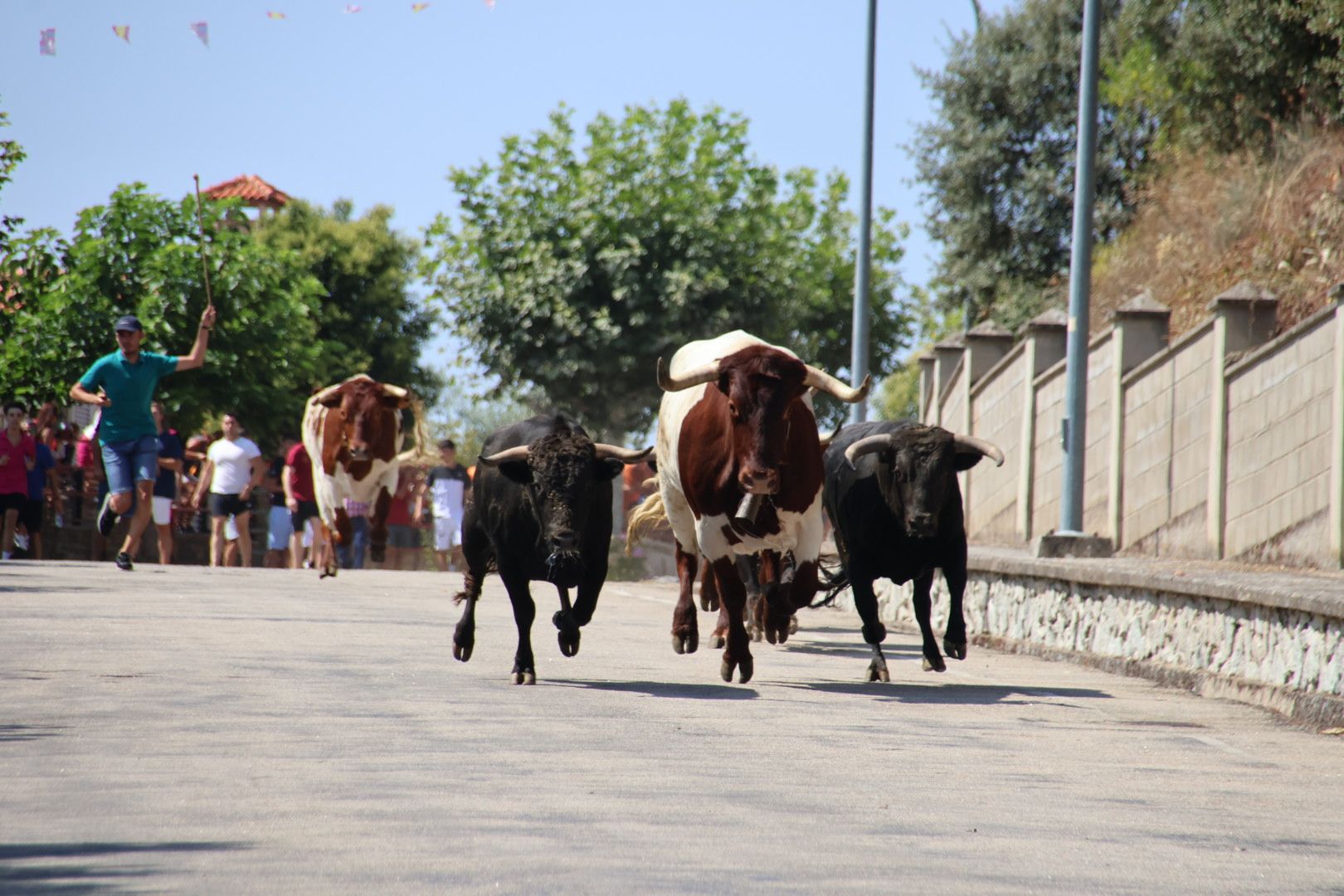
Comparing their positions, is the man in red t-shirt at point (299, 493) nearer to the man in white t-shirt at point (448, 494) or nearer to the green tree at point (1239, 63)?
the man in white t-shirt at point (448, 494)

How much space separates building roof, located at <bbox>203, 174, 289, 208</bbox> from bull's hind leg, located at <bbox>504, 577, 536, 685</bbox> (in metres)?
85.5

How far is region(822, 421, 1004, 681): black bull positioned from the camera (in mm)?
12195

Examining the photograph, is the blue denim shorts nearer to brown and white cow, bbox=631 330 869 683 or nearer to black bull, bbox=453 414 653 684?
black bull, bbox=453 414 653 684

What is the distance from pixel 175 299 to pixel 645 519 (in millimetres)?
22475

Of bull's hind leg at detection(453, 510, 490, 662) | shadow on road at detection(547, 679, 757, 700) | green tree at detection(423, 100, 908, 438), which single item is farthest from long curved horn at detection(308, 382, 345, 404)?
green tree at detection(423, 100, 908, 438)

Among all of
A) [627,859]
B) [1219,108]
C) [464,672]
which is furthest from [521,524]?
[1219,108]

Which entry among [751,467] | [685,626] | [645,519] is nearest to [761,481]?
[751,467]

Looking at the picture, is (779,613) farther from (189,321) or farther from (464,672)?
(189,321)

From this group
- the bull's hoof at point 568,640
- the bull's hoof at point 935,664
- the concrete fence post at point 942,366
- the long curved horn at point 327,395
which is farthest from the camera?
the concrete fence post at point 942,366

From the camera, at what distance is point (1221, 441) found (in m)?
16.7

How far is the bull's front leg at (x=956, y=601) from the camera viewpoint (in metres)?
12.4

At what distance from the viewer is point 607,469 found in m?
11.6

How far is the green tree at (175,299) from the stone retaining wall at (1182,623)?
23274 mm

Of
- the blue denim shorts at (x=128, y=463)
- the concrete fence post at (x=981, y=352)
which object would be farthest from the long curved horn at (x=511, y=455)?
the concrete fence post at (x=981, y=352)
